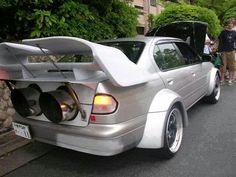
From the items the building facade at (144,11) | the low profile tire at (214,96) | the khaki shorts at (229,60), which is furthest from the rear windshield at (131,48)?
the building facade at (144,11)

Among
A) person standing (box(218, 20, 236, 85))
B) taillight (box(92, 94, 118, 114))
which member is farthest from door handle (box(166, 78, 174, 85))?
person standing (box(218, 20, 236, 85))

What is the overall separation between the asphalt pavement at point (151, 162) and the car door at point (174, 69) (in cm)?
69

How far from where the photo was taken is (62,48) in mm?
3303

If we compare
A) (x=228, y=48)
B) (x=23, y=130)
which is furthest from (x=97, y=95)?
(x=228, y=48)

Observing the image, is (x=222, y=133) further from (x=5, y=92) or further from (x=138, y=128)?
(x=5, y=92)

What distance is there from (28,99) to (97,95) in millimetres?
870

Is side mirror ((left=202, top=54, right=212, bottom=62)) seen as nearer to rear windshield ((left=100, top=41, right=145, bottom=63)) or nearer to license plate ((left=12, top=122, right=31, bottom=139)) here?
rear windshield ((left=100, top=41, right=145, bottom=63))

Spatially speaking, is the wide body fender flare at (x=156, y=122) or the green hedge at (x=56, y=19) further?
the green hedge at (x=56, y=19)

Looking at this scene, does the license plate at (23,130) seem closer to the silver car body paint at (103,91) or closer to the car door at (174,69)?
the silver car body paint at (103,91)

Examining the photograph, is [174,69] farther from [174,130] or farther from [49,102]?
[49,102]

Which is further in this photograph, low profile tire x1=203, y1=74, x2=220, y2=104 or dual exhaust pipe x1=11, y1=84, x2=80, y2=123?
low profile tire x1=203, y1=74, x2=220, y2=104

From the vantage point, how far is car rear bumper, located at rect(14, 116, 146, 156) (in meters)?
2.99

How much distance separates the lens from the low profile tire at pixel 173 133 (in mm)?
3557

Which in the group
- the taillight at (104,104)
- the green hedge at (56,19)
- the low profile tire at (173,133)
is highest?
the green hedge at (56,19)
